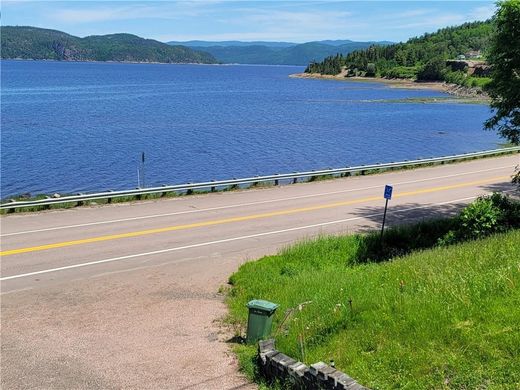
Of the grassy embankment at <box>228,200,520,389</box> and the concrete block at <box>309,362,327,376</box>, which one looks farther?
the concrete block at <box>309,362,327,376</box>

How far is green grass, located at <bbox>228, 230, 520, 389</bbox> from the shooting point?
8.30 metres

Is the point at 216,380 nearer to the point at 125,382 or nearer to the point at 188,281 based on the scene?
the point at 125,382

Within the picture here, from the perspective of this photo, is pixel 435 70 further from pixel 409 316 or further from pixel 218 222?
pixel 409 316

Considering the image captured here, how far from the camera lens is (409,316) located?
32.0ft

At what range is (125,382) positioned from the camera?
10383mm

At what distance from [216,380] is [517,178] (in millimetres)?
18035

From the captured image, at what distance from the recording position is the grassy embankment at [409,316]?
8320 millimetres

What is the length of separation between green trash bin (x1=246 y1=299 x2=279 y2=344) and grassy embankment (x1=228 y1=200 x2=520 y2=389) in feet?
1.09

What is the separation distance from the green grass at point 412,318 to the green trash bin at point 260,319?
0.26 m

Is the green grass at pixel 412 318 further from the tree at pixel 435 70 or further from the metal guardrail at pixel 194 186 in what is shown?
the tree at pixel 435 70

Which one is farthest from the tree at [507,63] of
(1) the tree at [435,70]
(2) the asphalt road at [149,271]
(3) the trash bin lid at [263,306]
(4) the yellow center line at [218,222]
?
(1) the tree at [435,70]

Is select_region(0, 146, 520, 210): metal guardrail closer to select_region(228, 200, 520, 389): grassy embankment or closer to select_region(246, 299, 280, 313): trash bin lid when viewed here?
select_region(228, 200, 520, 389): grassy embankment

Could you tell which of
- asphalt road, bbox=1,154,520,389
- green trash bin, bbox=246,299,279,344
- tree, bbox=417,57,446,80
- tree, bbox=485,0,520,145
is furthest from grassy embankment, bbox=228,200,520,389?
tree, bbox=417,57,446,80

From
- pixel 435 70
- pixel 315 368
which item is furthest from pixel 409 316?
pixel 435 70
